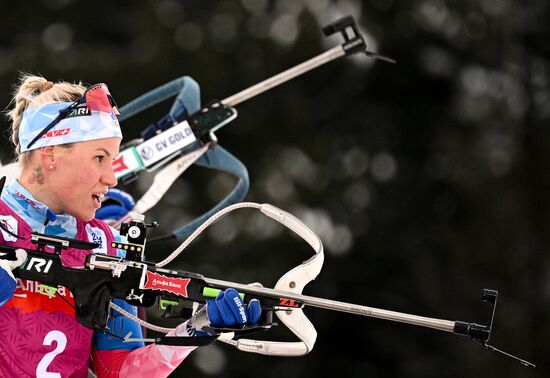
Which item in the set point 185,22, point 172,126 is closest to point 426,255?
point 185,22

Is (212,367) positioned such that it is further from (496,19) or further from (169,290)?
(169,290)

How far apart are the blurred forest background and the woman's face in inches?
388

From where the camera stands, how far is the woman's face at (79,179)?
4.34 meters

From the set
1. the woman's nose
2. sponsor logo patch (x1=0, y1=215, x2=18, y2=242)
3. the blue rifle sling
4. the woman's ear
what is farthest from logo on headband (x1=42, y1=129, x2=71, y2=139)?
the blue rifle sling

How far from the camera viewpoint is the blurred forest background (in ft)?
49.7

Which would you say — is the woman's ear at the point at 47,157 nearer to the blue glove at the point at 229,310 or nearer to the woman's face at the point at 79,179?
the woman's face at the point at 79,179

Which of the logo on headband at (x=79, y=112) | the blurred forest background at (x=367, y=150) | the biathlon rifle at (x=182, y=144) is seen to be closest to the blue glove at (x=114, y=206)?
the biathlon rifle at (x=182, y=144)

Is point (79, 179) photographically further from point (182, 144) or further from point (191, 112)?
point (191, 112)

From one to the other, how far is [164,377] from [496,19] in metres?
12.6

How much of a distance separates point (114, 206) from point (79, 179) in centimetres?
172

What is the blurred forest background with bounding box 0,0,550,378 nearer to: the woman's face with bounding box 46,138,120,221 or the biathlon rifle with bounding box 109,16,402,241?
the biathlon rifle with bounding box 109,16,402,241

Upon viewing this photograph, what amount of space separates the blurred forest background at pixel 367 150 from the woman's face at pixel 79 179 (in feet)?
32.3

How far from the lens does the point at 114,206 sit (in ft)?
19.8

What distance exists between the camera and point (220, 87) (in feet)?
53.2
